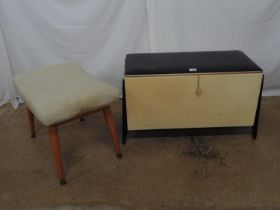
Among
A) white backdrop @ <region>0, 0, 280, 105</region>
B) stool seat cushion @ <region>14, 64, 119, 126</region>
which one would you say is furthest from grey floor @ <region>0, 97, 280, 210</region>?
white backdrop @ <region>0, 0, 280, 105</region>

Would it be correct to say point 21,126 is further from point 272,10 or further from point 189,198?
point 272,10

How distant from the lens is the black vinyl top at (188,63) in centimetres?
136

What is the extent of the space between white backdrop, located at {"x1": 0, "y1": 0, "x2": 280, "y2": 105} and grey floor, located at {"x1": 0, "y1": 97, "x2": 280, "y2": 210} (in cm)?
51

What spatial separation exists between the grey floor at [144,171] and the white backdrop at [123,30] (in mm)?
512

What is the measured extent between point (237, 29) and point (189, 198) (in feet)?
3.90

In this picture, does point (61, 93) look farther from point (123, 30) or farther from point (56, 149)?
point (123, 30)

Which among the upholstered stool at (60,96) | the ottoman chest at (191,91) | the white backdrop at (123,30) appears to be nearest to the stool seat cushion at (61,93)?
the upholstered stool at (60,96)

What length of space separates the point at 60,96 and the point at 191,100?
660 millimetres

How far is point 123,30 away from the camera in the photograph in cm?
182

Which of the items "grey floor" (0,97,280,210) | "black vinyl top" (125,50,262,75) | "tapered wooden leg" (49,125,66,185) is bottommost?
"grey floor" (0,97,280,210)

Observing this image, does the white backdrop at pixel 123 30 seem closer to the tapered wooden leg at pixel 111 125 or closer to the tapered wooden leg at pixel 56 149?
the tapered wooden leg at pixel 111 125

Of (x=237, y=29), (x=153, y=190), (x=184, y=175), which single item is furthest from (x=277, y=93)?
(x=153, y=190)

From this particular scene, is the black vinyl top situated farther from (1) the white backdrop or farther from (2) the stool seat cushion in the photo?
(1) the white backdrop

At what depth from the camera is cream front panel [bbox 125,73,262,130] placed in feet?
4.47
